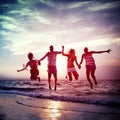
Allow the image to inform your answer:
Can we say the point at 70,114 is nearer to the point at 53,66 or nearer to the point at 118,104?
the point at 53,66

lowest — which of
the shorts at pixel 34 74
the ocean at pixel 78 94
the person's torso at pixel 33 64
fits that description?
the ocean at pixel 78 94

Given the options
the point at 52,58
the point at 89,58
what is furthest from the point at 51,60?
the point at 89,58

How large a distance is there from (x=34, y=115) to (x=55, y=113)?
67 cm

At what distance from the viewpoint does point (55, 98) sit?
1352 centimetres

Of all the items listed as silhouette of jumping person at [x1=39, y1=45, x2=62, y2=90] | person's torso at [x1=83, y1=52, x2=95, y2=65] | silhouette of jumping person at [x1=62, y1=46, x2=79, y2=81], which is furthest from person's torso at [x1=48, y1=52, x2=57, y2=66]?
person's torso at [x1=83, y1=52, x2=95, y2=65]

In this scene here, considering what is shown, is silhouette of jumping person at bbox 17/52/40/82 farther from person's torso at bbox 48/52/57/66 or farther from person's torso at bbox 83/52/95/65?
person's torso at bbox 83/52/95/65

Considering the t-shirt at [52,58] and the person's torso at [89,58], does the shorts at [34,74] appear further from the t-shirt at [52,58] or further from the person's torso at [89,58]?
the person's torso at [89,58]

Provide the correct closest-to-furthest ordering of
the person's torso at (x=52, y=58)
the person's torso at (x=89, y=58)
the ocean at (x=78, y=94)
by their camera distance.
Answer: the person's torso at (x=52, y=58)
the person's torso at (x=89, y=58)
the ocean at (x=78, y=94)

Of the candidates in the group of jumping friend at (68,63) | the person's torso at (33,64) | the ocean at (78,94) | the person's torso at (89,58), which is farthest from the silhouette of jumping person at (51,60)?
the ocean at (78,94)

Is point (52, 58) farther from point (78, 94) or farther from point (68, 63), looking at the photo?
point (78, 94)

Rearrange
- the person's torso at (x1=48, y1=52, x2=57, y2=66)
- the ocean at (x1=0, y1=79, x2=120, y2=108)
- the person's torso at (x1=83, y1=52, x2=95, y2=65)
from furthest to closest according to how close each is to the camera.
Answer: the ocean at (x1=0, y1=79, x2=120, y2=108) < the person's torso at (x1=83, y1=52, x2=95, y2=65) < the person's torso at (x1=48, y1=52, x2=57, y2=66)

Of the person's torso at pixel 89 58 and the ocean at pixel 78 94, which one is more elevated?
the person's torso at pixel 89 58

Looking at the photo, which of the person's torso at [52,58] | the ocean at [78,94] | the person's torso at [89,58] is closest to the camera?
the person's torso at [52,58]

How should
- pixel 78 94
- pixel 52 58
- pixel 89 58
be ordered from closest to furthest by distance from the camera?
1. pixel 52 58
2. pixel 89 58
3. pixel 78 94
